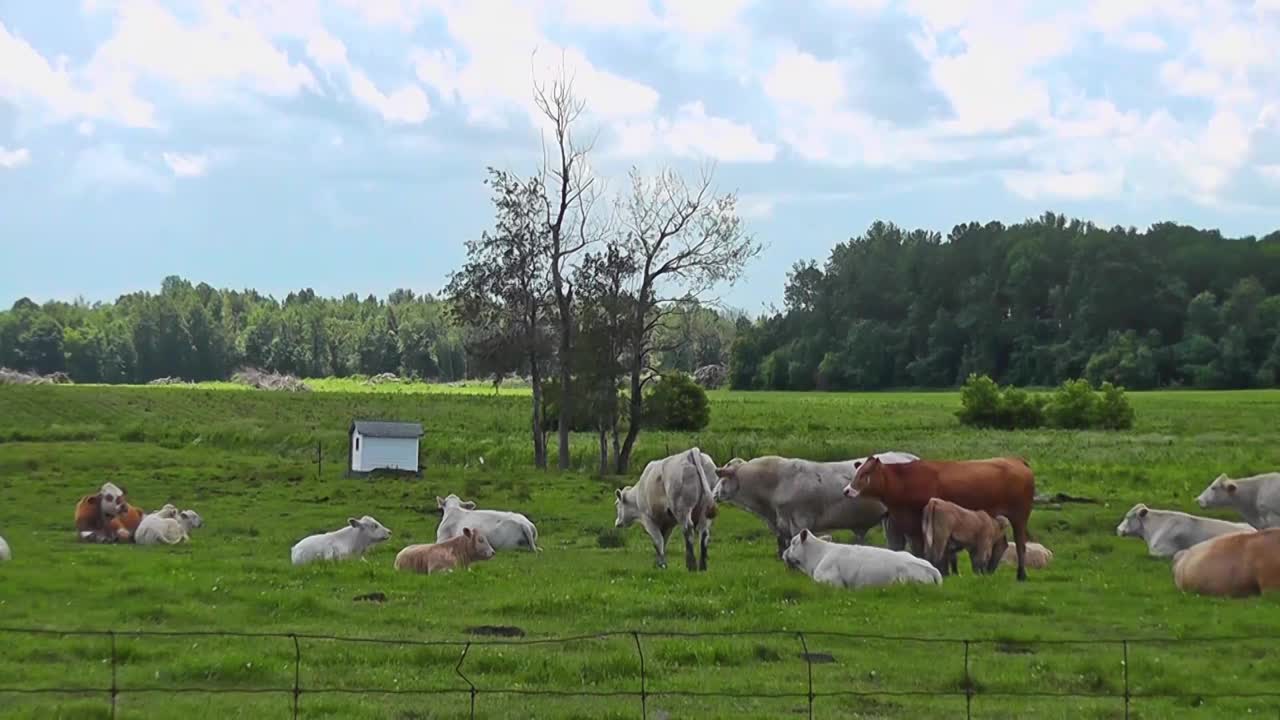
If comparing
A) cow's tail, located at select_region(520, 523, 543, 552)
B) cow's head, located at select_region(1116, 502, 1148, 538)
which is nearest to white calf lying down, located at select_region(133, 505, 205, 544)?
cow's tail, located at select_region(520, 523, 543, 552)

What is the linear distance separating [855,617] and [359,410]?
7347cm

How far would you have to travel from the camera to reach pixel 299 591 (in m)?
16.1

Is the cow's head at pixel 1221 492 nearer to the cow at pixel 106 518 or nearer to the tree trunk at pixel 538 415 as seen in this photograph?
the cow at pixel 106 518

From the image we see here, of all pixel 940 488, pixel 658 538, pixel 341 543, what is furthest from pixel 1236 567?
pixel 341 543

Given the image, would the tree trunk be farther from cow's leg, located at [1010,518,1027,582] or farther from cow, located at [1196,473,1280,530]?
cow's leg, located at [1010,518,1027,582]

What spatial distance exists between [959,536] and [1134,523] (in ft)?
18.6

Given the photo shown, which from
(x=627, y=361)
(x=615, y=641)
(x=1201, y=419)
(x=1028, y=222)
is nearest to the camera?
(x=615, y=641)

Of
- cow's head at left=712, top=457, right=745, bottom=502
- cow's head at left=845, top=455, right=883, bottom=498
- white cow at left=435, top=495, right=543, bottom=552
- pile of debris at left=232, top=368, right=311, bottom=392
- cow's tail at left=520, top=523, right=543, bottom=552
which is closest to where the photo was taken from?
cow's head at left=845, top=455, right=883, bottom=498

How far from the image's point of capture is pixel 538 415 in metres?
46.9

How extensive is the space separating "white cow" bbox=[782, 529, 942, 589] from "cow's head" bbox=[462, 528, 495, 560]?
5.44m

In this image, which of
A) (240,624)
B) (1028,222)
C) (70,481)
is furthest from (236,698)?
(1028,222)

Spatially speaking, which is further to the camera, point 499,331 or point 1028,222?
point 1028,222

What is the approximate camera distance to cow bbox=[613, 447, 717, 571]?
1914 cm

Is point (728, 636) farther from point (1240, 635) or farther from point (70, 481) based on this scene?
point (70, 481)
